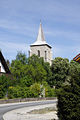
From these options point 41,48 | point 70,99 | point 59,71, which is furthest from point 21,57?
point 70,99

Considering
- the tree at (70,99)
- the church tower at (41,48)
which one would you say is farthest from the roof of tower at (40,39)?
the tree at (70,99)

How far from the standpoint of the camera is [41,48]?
367 feet

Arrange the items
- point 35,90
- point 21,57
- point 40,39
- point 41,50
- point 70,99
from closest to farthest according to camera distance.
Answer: point 70,99 → point 35,90 → point 21,57 → point 41,50 → point 40,39

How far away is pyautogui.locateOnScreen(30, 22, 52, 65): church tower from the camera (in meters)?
111

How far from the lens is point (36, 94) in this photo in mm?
44438

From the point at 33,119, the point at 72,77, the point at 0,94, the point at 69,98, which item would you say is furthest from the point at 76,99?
the point at 0,94

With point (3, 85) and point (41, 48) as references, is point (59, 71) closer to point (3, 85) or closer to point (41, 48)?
point (3, 85)

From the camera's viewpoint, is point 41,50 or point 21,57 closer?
point 21,57

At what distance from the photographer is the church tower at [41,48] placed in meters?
111

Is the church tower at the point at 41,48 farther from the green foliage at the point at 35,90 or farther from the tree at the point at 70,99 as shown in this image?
the tree at the point at 70,99

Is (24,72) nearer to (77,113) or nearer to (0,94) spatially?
(0,94)

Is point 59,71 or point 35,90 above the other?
point 59,71

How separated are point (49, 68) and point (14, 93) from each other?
37.9 metres

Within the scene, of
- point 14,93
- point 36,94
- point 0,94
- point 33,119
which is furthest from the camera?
point 36,94
